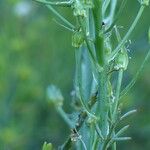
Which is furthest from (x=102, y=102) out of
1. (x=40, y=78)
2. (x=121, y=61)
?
(x=40, y=78)

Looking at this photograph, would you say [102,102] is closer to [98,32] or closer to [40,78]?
[98,32]

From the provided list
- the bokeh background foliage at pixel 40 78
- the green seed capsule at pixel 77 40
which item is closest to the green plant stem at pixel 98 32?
the green seed capsule at pixel 77 40

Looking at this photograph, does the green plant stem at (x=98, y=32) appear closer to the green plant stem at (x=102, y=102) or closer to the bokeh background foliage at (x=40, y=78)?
the green plant stem at (x=102, y=102)

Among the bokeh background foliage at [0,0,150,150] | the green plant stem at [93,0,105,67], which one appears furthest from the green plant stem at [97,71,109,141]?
the bokeh background foliage at [0,0,150,150]

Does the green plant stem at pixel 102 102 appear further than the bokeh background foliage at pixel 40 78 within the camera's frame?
No

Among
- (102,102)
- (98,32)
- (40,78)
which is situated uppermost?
(98,32)

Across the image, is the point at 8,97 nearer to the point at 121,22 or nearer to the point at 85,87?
the point at 121,22

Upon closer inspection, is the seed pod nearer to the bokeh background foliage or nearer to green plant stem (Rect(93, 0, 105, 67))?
green plant stem (Rect(93, 0, 105, 67))

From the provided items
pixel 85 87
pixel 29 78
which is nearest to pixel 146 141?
pixel 29 78

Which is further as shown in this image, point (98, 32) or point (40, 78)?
point (40, 78)

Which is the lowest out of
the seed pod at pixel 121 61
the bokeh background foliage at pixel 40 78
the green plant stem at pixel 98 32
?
the bokeh background foliage at pixel 40 78
